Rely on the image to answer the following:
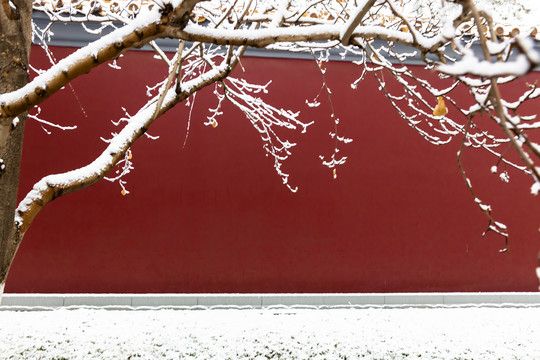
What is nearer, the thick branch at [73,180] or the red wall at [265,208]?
the thick branch at [73,180]

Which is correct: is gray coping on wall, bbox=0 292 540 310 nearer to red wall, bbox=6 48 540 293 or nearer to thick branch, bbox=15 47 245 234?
red wall, bbox=6 48 540 293

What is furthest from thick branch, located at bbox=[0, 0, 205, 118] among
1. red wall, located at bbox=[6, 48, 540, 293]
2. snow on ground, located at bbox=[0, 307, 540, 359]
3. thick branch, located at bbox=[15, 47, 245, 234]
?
red wall, located at bbox=[6, 48, 540, 293]

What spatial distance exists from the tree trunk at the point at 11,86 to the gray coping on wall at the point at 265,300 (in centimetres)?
274

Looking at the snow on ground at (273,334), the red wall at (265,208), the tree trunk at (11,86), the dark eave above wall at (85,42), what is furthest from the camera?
the red wall at (265,208)

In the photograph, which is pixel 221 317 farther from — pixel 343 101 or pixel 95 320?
pixel 343 101

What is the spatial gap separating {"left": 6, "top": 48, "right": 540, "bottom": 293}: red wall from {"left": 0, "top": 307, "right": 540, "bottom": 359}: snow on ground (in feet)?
1.17

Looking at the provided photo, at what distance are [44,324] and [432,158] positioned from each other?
14.2ft

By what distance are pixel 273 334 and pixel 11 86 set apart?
305cm

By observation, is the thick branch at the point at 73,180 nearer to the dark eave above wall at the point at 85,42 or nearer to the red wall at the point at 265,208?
the red wall at the point at 265,208

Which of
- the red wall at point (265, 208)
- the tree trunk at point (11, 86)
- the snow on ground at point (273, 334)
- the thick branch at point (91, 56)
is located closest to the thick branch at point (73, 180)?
the tree trunk at point (11, 86)

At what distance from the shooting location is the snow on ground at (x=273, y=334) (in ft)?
12.4

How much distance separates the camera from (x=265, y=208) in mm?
4988

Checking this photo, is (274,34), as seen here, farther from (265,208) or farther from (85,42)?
(85,42)

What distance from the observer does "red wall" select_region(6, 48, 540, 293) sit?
15.7 ft
